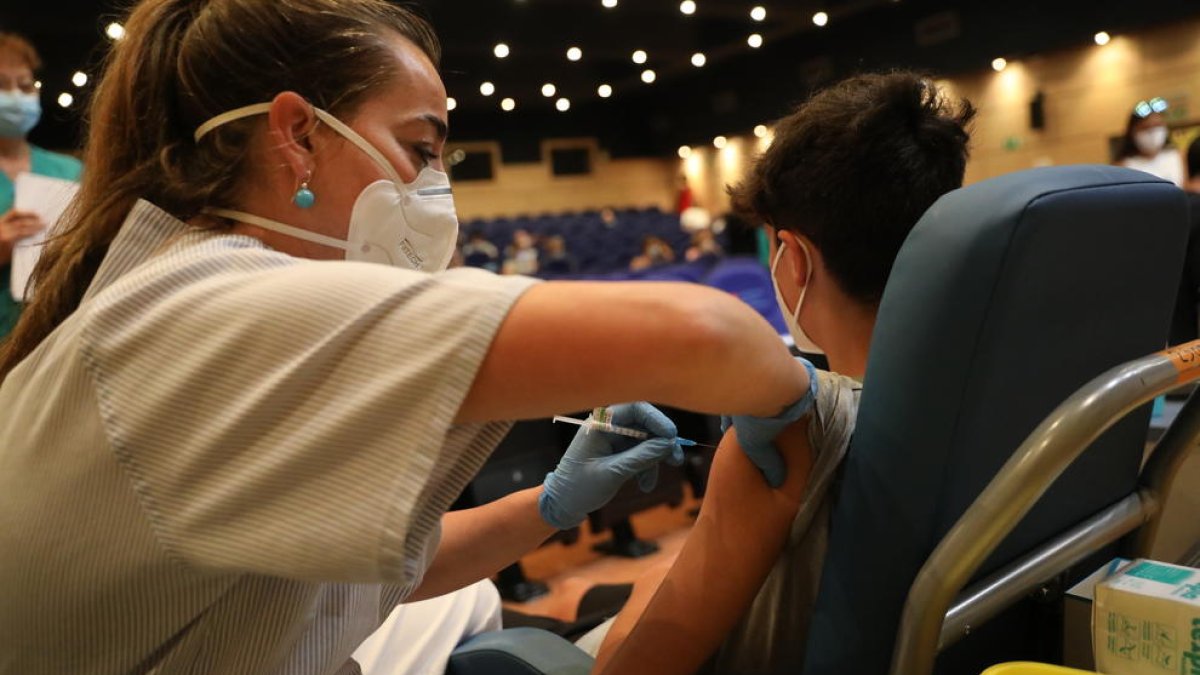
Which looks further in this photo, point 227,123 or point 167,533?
point 227,123

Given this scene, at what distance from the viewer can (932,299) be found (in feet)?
2.27

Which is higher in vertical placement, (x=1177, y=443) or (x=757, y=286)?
(x=1177, y=443)

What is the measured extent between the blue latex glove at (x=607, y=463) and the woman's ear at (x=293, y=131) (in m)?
0.45

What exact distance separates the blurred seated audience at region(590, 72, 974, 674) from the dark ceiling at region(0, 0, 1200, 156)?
5.81 meters

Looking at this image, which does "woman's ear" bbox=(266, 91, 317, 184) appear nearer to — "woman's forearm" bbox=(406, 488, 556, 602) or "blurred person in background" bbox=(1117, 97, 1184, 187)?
"woman's forearm" bbox=(406, 488, 556, 602)

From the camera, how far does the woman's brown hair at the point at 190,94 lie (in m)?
0.79

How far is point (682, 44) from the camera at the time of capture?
11242mm

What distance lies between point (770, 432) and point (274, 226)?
0.52 metres

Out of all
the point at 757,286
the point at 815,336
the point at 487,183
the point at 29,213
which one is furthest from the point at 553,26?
the point at 815,336

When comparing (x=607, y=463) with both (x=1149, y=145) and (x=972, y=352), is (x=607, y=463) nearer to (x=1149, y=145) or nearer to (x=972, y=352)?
(x=972, y=352)

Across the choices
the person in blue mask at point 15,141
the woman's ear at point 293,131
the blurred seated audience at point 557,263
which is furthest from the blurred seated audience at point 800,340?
the blurred seated audience at point 557,263

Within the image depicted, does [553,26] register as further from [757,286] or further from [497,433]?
[497,433]

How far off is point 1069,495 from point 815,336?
394mm

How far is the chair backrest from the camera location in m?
0.69
